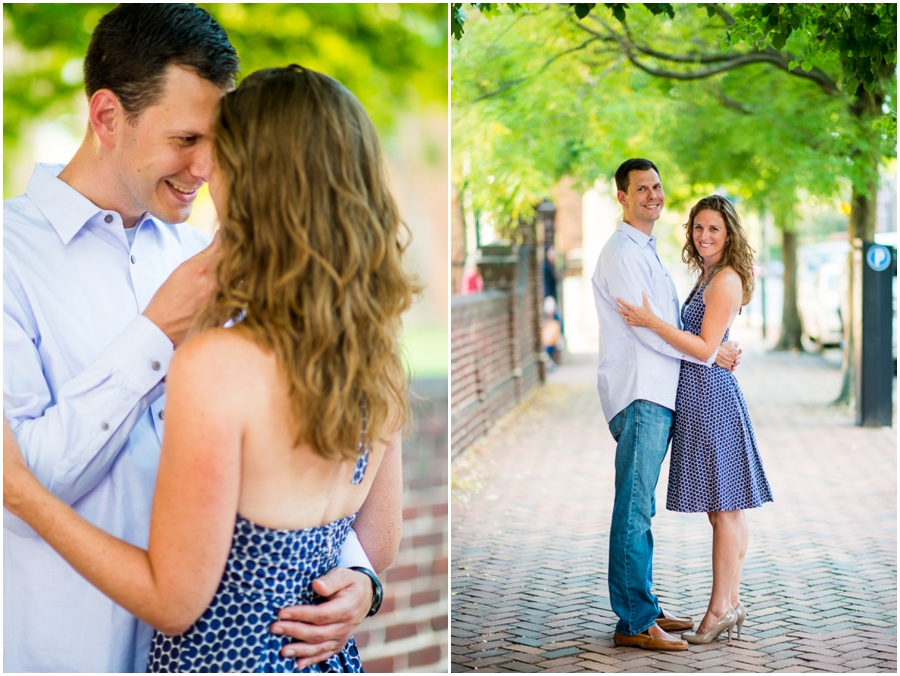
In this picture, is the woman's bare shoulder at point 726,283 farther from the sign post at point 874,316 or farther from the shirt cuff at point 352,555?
the sign post at point 874,316

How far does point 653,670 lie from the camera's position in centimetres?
421

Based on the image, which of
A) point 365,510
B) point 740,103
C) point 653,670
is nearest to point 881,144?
point 740,103

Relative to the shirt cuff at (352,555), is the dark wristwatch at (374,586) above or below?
below

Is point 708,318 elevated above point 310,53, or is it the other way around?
point 310,53

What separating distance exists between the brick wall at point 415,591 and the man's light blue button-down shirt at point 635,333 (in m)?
0.84

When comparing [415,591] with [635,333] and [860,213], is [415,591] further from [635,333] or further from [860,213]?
[860,213]

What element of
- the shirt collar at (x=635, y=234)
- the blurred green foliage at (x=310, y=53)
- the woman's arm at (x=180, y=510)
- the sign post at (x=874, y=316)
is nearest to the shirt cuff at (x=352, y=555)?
the woman's arm at (x=180, y=510)

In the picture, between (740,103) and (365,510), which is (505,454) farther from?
(365,510)

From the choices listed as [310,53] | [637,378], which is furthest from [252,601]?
[310,53]

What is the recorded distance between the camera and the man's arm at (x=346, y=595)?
187 cm

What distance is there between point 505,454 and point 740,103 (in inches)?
196

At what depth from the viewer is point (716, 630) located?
14.7 feet

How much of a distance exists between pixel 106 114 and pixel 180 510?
0.99 meters

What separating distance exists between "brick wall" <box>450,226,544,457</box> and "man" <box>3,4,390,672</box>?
6260mm
